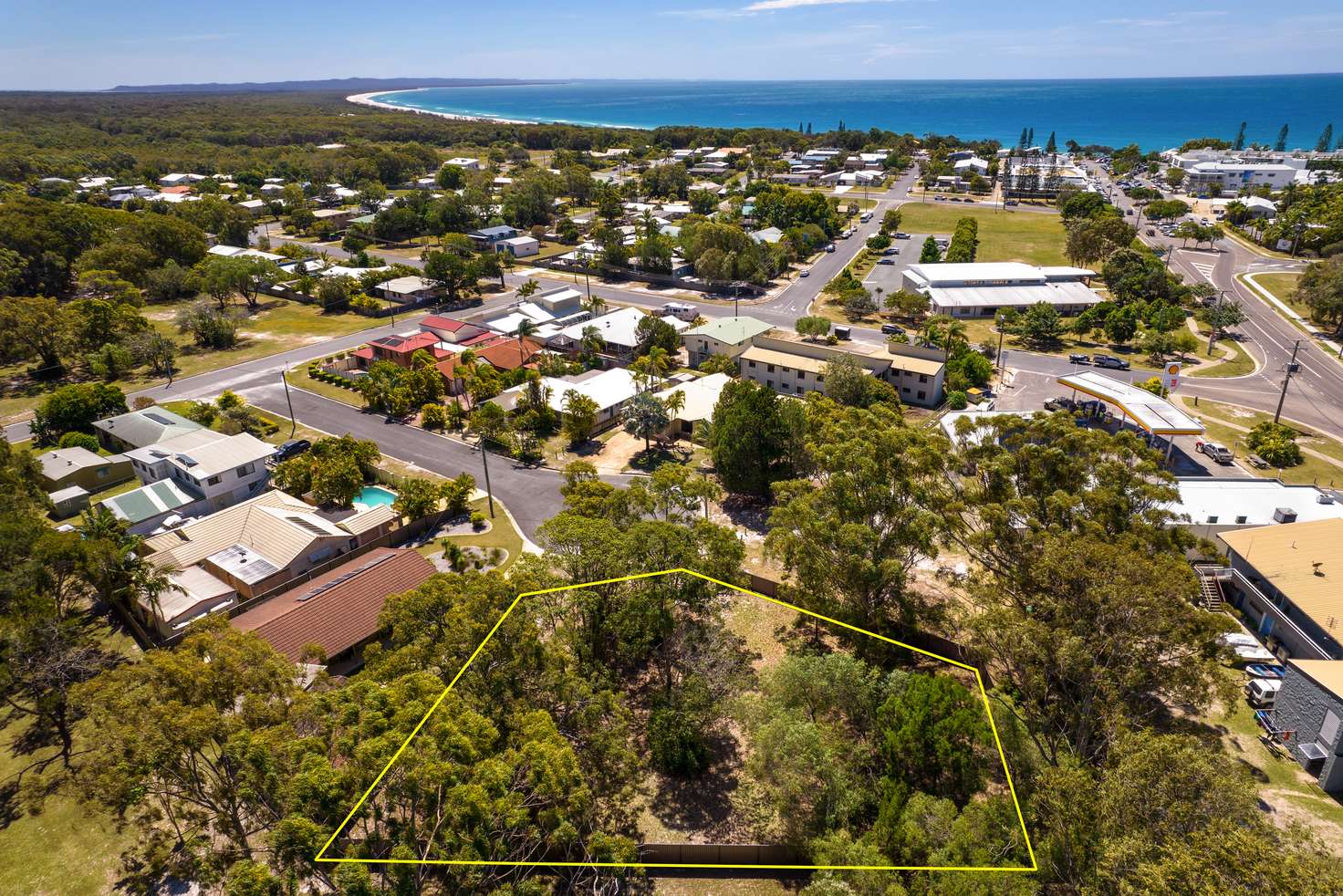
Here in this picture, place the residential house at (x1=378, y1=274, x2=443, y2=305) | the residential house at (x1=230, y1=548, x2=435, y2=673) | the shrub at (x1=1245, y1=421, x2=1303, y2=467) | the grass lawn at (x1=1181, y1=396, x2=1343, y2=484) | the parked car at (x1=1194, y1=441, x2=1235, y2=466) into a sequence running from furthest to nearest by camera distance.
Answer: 1. the residential house at (x1=378, y1=274, x2=443, y2=305)
2. the parked car at (x1=1194, y1=441, x2=1235, y2=466)
3. the shrub at (x1=1245, y1=421, x2=1303, y2=467)
4. the grass lawn at (x1=1181, y1=396, x2=1343, y2=484)
5. the residential house at (x1=230, y1=548, x2=435, y2=673)

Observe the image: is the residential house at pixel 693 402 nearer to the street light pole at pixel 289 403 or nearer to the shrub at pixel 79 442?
the street light pole at pixel 289 403

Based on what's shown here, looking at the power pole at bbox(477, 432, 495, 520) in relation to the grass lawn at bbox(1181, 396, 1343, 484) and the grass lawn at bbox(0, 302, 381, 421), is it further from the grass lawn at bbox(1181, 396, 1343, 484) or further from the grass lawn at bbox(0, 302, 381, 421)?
the grass lawn at bbox(1181, 396, 1343, 484)

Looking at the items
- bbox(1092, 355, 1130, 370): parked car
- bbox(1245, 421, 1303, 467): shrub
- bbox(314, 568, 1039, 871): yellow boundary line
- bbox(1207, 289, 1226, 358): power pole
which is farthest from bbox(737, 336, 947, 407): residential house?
bbox(1207, 289, 1226, 358): power pole

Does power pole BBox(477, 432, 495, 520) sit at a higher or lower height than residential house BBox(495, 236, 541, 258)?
lower

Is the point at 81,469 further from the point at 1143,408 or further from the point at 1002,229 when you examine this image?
the point at 1002,229

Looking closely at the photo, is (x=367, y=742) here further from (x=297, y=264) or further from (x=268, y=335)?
(x=297, y=264)

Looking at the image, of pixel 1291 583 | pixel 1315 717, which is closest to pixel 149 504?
pixel 1315 717

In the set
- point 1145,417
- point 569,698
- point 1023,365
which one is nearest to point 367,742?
point 569,698

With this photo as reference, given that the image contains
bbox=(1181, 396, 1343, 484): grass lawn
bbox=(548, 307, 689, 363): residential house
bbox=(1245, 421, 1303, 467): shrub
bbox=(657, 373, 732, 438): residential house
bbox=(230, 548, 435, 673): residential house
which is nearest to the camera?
bbox=(230, 548, 435, 673): residential house
